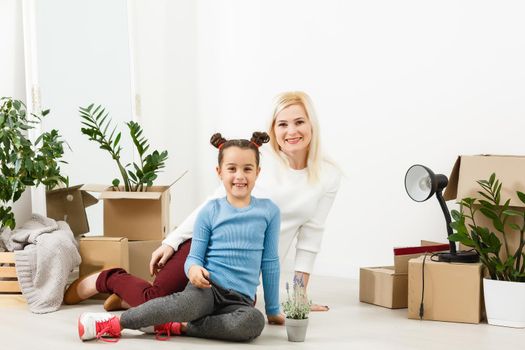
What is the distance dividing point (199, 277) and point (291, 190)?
655 mm

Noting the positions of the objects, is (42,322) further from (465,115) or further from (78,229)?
(465,115)

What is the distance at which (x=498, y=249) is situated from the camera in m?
3.02

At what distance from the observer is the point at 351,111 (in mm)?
4137

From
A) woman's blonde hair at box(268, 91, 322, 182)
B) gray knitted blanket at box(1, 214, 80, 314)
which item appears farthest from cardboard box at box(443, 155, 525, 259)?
gray knitted blanket at box(1, 214, 80, 314)

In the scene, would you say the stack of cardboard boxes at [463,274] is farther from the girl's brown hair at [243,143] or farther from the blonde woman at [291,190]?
the girl's brown hair at [243,143]

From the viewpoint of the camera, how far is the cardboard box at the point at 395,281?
3336 mm

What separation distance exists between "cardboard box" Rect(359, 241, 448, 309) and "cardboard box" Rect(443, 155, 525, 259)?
32cm

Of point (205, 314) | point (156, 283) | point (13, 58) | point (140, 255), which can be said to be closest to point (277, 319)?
point (205, 314)

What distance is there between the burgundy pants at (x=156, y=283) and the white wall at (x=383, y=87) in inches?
51.9

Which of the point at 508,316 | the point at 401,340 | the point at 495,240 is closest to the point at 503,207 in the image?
the point at 495,240

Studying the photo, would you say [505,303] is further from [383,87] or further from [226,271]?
[383,87]

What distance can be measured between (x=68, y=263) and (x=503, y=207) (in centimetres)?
178

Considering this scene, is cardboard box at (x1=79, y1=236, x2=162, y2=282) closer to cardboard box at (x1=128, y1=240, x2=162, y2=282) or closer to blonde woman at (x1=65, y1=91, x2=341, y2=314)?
cardboard box at (x1=128, y1=240, x2=162, y2=282)

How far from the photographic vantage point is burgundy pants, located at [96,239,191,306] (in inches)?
116
